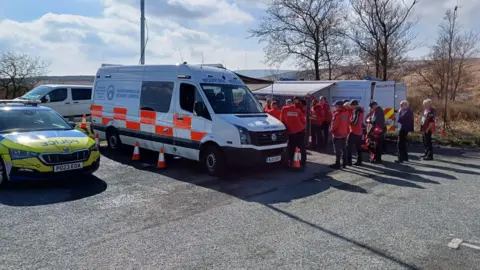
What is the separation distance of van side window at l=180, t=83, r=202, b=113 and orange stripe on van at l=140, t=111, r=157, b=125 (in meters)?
1.04

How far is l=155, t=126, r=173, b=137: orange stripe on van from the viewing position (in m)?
9.11

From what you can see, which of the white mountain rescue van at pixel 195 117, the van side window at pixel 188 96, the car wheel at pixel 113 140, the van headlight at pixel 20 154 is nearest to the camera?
the van headlight at pixel 20 154

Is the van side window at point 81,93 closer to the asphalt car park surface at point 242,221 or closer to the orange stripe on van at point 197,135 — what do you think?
the asphalt car park surface at point 242,221

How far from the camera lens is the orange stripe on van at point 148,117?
9501 mm

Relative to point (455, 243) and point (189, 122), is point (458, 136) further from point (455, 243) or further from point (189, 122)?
point (455, 243)

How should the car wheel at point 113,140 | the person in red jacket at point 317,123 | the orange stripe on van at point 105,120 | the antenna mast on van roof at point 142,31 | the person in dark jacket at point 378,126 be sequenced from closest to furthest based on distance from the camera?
the person in dark jacket at point 378,126, the car wheel at point 113,140, the orange stripe on van at point 105,120, the person in red jacket at point 317,123, the antenna mast on van roof at point 142,31

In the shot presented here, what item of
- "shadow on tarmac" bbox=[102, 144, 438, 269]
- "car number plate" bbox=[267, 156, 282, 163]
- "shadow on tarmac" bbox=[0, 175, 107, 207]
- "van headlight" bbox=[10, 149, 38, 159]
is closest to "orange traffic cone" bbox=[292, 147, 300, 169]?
"shadow on tarmac" bbox=[102, 144, 438, 269]

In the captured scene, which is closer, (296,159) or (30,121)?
(30,121)

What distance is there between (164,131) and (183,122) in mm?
735

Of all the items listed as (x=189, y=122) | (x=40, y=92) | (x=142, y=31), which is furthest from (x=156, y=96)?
(x=40, y=92)

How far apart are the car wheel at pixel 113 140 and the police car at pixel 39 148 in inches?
105

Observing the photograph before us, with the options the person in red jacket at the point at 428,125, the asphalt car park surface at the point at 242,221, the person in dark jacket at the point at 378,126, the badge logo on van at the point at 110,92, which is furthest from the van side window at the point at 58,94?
the person in red jacket at the point at 428,125

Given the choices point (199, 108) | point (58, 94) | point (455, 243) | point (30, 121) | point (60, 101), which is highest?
point (58, 94)

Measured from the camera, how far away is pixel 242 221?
5.46 meters
